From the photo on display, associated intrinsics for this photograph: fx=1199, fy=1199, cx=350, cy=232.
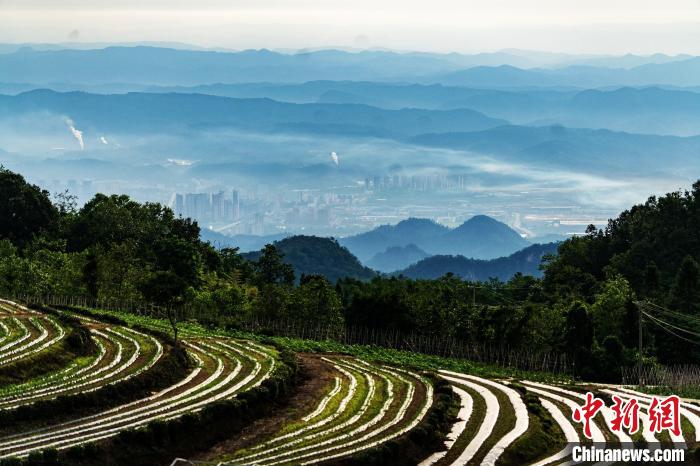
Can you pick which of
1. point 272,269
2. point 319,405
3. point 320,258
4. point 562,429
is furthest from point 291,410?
point 320,258

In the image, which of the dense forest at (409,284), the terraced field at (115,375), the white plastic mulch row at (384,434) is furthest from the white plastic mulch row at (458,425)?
the dense forest at (409,284)

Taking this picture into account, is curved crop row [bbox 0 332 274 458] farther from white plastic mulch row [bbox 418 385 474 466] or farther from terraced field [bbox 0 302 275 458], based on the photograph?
white plastic mulch row [bbox 418 385 474 466]

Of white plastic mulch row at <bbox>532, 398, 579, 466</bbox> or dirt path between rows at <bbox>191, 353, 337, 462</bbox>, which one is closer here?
dirt path between rows at <bbox>191, 353, 337, 462</bbox>

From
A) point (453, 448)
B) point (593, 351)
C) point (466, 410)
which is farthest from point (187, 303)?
point (453, 448)

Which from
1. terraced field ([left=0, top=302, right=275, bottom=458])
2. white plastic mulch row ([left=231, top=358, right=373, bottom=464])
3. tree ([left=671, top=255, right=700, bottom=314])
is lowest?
white plastic mulch row ([left=231, top=358, right=373, bottom=464])

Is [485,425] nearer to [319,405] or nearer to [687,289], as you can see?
[319,405]

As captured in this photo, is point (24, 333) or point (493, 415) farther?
point (24, 333)

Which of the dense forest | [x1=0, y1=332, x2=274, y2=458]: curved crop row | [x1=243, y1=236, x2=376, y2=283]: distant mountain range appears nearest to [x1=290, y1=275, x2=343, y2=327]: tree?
the dense forest

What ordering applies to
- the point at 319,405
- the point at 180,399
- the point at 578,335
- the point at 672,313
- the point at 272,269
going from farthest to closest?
the point at 272,269 < the point at 672,313 < the point at 578,335 < the point at 319,405 < the point at 180,399
